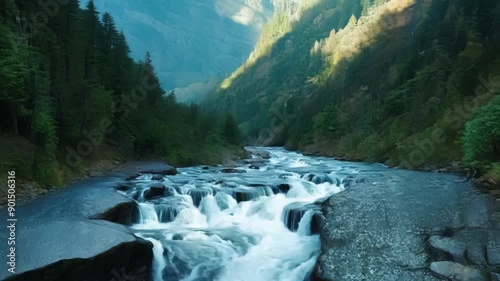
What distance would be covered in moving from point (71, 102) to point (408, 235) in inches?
1034

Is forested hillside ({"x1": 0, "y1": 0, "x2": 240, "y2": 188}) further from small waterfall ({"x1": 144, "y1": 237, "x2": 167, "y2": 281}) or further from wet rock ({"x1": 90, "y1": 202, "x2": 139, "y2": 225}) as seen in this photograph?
small waterfall ({"x1": 144, "y1": 237, "x2": 167, "y2": 281})

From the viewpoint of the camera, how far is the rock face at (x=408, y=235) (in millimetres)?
11391

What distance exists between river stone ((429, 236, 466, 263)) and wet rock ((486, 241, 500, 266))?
66 cm

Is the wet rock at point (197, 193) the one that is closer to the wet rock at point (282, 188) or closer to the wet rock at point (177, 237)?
the wet rock at point (282, 188)

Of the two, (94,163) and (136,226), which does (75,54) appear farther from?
(136,226)

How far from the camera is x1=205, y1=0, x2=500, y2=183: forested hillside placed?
3219 centimetres

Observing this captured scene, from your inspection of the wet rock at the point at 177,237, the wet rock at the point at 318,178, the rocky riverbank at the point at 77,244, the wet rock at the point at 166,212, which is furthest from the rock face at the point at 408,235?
the wet rock at the point at 318,178

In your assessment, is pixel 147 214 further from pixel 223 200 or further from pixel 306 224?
pixel 306 224

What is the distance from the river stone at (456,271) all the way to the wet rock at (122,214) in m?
12.0

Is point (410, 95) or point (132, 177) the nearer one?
point (132, 177)

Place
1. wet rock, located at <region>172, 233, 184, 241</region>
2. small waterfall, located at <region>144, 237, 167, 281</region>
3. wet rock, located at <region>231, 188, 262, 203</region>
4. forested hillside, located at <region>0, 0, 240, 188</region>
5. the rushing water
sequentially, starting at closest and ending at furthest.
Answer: small waterfall, located at <region>144, 237, 167, 281</region> → the rushing water → wet rock, located at <region>172, 233, 184, 241</region> → forested hillside, located at <region>0, 0, 240, 188</region> → wet rock, located at <region>231, 188, 262, 203</region>

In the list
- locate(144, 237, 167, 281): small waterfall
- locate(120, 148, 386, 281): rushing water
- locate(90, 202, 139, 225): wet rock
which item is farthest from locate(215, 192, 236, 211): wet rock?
locate(144, 237, 167, 281): small waterfall

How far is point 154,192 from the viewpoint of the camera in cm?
2233

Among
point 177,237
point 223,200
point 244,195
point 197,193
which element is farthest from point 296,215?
point 197,193
